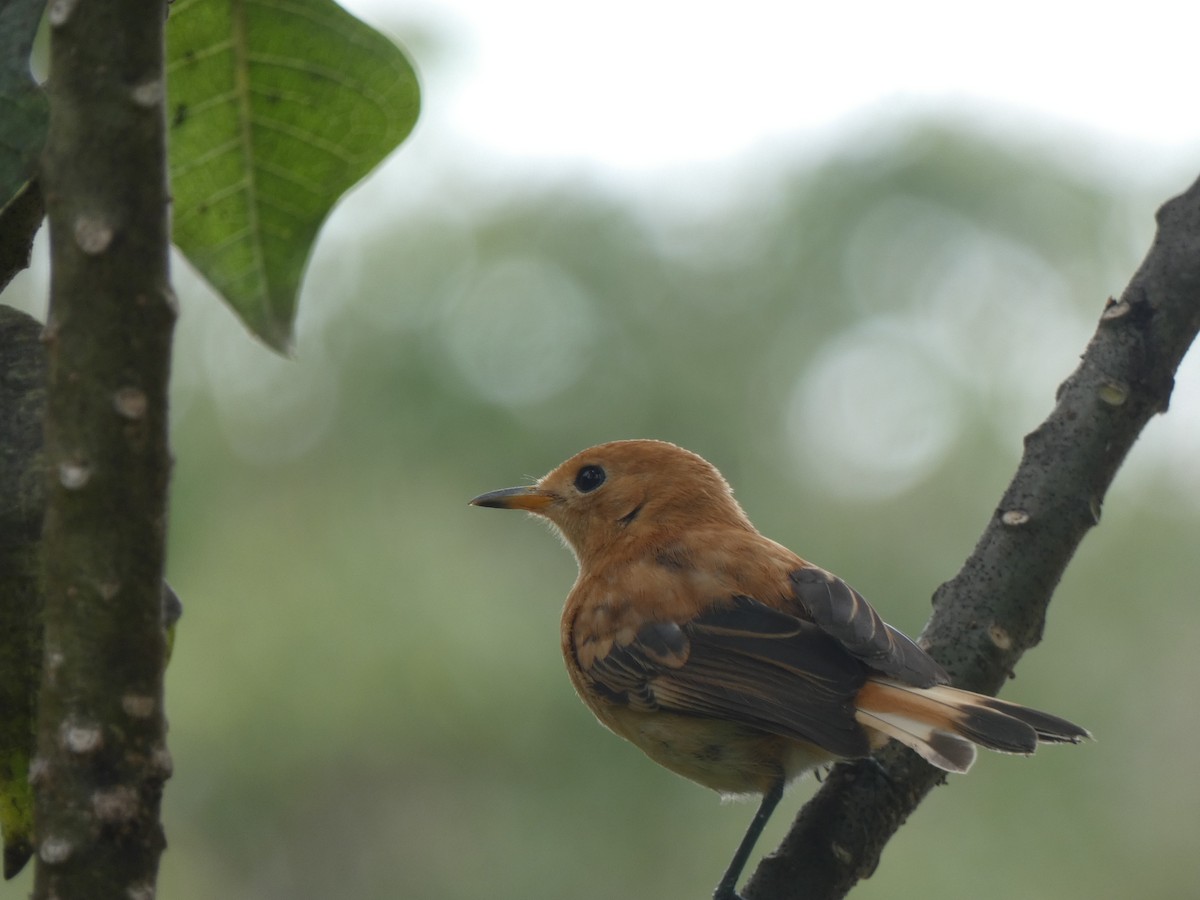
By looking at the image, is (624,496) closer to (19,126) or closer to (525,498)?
(525,498)

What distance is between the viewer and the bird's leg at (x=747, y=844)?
9.09ft

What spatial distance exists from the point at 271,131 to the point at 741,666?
1850 millimetres

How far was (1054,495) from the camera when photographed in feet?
7.39

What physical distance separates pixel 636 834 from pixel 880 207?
7.83m

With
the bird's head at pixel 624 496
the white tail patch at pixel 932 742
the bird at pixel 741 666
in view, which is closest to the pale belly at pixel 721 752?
the bird at pixel 741 666

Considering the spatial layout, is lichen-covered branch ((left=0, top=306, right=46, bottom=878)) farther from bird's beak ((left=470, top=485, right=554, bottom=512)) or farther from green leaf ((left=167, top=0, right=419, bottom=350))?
bird's beak ((left=470, top=485, right=554, bottom=512))

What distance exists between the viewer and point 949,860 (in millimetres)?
10797

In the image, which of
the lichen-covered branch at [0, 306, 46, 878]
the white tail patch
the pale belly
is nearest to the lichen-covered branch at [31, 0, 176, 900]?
the lichen-covered branch at [0, 306, 46, 878]

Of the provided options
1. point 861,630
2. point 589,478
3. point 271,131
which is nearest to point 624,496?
point 589,478

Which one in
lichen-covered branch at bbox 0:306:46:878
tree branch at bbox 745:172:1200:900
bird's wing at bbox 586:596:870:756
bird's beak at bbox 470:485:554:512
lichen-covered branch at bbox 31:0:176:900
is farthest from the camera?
bird's beak at bbox 470:485:554:512

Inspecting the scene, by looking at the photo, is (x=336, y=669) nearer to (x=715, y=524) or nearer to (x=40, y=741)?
(x=715, y=524)

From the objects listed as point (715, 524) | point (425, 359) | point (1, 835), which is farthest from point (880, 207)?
point (1, 835)

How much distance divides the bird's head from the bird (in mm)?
10

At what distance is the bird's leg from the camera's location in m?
2.77
